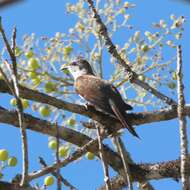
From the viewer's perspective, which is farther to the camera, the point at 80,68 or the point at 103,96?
the point at 80,68

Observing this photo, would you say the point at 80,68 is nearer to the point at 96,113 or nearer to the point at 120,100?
the point at 120,100

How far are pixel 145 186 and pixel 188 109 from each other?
0.94 metres

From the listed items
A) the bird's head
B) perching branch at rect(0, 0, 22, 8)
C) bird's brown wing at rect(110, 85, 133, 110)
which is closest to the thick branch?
bird's brown wing at rect(110, 85, 133, 110)

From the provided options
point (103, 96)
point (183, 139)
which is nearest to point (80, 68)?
point (103, 96)

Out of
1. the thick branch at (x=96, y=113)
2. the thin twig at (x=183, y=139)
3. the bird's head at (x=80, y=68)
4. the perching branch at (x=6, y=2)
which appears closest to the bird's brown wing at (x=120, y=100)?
the thick branch at (x=96, y=113)

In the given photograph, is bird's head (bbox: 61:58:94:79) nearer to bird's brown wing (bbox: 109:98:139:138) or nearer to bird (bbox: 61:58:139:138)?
bird (bbox: 61:58:139:138)

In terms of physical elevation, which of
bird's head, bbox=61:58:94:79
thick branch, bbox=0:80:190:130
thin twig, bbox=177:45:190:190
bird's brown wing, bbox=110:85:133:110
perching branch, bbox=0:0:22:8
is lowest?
perching branch, bbox=0:0:22:8

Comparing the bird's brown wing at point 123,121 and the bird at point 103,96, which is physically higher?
the bird at point 103,96

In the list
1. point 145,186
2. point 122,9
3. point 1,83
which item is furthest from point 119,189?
point 122,9

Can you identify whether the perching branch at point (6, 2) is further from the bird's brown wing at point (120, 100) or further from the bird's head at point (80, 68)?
the bird's head at point (80, 68)

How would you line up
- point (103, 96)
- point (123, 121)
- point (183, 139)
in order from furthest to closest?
point (103, 96) → point (123, 121) → point (183, 139)

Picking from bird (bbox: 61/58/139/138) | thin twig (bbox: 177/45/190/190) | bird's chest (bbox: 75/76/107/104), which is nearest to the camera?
thin twig (bbox: 177/45/190/190)

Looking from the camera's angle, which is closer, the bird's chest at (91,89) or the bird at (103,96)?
the bird at (103,96)

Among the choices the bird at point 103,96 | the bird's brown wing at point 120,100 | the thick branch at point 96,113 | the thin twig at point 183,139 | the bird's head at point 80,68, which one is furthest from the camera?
the bird's head at point 80,68
